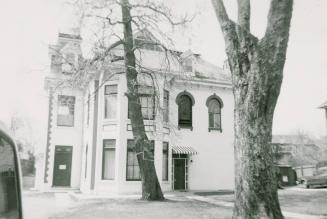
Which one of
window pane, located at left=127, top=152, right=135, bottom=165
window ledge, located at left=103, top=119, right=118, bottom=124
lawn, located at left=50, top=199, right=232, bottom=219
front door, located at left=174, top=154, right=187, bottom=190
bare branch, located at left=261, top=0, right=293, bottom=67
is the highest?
bare branch, located at left=261, top=0, right=293, bottom=67

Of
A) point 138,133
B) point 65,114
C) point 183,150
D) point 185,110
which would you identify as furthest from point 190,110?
point 138,133

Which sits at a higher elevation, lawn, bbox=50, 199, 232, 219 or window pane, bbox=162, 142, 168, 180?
window pane, bbox=162, 142, 168, 180

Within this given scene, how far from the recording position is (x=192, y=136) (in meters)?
24.4

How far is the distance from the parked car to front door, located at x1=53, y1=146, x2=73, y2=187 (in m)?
20.8

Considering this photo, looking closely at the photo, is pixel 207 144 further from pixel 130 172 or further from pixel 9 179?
pixel 9 179

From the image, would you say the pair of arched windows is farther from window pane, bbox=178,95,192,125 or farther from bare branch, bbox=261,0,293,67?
bare branch, bbox=261,0,293,67

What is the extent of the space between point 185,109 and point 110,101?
580 cm

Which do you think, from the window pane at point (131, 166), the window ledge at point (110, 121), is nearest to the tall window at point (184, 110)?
the window pane at point (131, 166)

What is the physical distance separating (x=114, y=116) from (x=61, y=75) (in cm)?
617

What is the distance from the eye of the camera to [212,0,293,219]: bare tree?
8062 mm

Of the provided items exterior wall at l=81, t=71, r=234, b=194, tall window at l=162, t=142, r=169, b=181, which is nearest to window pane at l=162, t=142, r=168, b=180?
tall window at l=162, t=142, r=169, b=181

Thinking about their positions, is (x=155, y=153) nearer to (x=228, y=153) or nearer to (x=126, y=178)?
(x=126, y=178)

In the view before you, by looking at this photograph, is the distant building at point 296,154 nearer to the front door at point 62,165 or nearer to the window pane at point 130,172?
the window pane at point 130,172

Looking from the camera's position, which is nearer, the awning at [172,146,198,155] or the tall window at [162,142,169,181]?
the tall window at [162,142,169,181]
